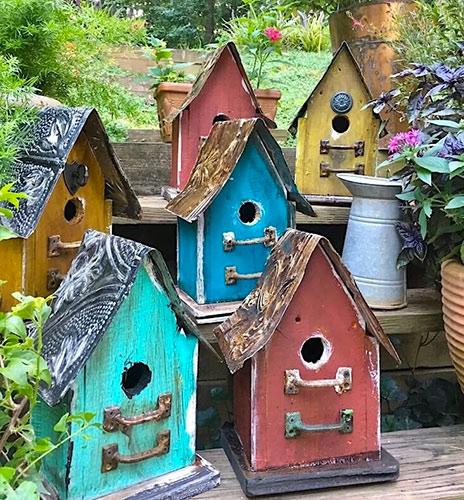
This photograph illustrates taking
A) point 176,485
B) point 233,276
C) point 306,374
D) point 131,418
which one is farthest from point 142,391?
point 233,276

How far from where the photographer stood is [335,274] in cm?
102

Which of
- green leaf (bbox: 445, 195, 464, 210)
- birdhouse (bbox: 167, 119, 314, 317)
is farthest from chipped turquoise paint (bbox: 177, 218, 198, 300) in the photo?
green leaf (bbox: 445, 195, 464, 210)

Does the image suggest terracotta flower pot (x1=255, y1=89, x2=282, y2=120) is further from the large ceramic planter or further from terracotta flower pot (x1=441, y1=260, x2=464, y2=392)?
terracotta flower pot (x1=441, y1=260, x2=464, y2=392)

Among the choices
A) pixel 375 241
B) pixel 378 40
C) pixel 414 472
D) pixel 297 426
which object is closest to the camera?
pixel 297 426

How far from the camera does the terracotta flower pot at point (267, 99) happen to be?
1.68 meters

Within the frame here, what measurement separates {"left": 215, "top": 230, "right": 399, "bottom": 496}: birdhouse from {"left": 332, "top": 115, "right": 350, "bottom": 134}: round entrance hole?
59 cm

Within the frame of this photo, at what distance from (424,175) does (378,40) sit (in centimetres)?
67

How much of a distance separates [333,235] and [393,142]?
0.52m

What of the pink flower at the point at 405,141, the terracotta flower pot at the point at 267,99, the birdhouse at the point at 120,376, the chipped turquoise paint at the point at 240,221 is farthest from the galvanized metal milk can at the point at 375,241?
the birdhouse at the point at 120,376

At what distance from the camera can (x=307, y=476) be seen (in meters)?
1.01

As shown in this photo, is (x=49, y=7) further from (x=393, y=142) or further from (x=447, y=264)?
(x=447, y=264)

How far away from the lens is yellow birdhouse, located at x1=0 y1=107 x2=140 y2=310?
103 cm

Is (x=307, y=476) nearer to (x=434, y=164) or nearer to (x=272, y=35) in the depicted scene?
(x=434, y=164)

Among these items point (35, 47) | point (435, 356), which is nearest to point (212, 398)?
point (435, 356)
